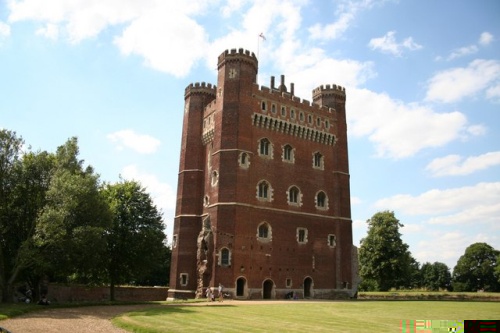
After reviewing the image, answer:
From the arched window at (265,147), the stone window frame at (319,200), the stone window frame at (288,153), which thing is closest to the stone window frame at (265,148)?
the arched window at (265,147)

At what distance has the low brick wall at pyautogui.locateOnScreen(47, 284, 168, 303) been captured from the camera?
44.7m

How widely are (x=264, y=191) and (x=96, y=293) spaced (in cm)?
2100

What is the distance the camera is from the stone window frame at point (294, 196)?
155 ft

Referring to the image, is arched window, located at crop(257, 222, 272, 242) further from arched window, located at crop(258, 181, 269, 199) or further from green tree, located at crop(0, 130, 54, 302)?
green tree, located at crop(0, 130, 54, 302)

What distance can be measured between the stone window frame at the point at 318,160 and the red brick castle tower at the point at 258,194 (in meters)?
0.12

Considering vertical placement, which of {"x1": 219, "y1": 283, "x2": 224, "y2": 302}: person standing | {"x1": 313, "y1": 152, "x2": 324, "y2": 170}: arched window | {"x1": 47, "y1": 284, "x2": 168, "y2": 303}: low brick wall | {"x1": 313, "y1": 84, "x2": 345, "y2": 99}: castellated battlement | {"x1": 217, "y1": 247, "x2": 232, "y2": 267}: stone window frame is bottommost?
{"x1": 47, "y1": 284, "x2": 168, "y2": 303}: low brick wall

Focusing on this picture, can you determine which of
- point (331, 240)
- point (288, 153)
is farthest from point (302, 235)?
point (288, 153)

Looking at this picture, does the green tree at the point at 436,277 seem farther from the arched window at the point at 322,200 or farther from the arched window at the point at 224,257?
the arched window at the point at 224,257

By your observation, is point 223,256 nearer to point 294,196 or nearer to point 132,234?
point 132,234

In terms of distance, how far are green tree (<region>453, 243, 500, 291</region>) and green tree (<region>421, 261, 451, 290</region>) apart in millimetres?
8223

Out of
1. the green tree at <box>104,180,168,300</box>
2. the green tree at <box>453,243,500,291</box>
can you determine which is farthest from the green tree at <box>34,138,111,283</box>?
the green tree at <box>453,243,500,291</box>

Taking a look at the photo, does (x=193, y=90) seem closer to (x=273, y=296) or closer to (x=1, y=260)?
(x=273, y=296)

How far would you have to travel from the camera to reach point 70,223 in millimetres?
30641

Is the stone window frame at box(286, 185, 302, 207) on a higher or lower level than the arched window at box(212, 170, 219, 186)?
lower
